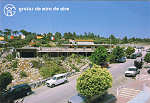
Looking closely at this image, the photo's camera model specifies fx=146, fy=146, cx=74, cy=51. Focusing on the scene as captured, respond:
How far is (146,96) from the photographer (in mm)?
9812

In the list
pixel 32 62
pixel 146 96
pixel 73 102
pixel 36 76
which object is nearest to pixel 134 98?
pixel 146 96

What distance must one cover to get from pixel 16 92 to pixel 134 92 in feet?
28.2

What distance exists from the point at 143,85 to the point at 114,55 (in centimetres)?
1178

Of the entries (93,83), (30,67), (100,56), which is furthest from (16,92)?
(100,56)

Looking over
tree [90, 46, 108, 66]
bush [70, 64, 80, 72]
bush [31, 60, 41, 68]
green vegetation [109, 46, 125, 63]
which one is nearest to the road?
bush [70, 64, 80, 72]

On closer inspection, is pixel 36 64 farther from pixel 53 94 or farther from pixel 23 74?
pixel 53 94

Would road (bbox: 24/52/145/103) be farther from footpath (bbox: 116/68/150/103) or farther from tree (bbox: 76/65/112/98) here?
footpath (bbox: 116/68/150/103)

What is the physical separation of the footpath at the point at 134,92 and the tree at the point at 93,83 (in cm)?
203

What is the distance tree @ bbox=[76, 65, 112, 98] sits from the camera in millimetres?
7996

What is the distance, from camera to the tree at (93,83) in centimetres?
800

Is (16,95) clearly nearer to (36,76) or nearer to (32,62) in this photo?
(36,76)

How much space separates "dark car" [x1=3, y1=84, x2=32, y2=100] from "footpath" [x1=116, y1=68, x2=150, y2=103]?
22.1 ft

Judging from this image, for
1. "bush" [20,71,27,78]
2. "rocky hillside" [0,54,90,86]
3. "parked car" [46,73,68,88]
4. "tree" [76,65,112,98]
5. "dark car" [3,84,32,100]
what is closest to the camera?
"tree" [76,65,112,98]

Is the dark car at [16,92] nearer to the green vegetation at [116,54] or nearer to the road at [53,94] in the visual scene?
the road at [53,94]
